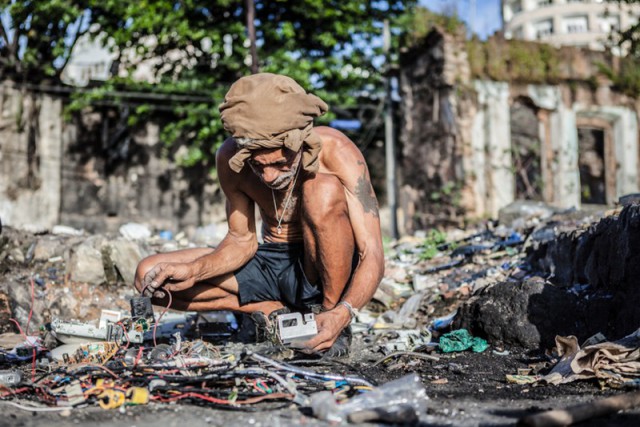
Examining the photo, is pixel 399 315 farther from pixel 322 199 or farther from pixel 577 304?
pixel 322 199

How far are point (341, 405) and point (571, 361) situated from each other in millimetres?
1210

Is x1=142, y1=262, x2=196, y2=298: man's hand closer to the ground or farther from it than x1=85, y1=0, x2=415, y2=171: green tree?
closer to the ground

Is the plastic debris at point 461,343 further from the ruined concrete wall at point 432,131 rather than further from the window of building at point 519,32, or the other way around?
the window of building at point 519,32

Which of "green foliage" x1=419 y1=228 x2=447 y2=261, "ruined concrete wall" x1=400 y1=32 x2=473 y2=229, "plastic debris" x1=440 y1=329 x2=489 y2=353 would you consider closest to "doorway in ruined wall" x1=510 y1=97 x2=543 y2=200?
"ruined concrete wall" x1=400 y1=32 x2=473 y2=229

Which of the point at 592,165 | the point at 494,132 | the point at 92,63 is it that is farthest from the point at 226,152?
the point at 92,63

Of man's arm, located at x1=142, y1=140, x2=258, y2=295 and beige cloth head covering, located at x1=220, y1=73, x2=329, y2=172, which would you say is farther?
man's arm, located at x1=142, y1=140, x2=258, y2=295

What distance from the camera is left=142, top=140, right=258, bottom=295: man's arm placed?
124 inches

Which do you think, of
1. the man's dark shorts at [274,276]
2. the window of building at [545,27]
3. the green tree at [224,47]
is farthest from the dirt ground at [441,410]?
the window of building at [545,27]

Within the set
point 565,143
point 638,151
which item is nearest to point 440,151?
point 565,143

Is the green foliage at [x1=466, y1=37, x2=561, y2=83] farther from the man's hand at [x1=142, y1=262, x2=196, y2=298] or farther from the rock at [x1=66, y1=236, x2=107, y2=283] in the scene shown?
the man's hand at [x1=142, y1=262, x2=196, y2=298]

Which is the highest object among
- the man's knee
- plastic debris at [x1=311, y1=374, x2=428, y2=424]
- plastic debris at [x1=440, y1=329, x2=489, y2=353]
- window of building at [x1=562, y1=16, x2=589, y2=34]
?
window of building at [x1=562, y1=16, x2=589, y2=34]

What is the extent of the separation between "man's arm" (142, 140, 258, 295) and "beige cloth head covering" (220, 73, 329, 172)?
0.42m

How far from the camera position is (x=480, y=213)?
37.0ft

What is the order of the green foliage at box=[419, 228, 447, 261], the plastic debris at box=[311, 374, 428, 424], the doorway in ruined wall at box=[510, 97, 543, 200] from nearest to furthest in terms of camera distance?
the plastic debris at box=[311, 374, 428, 424] → the green foliage at box=[419, 228, 447, 261] → the doorway in ruined wall at box=[510, 97, 543, 200]
